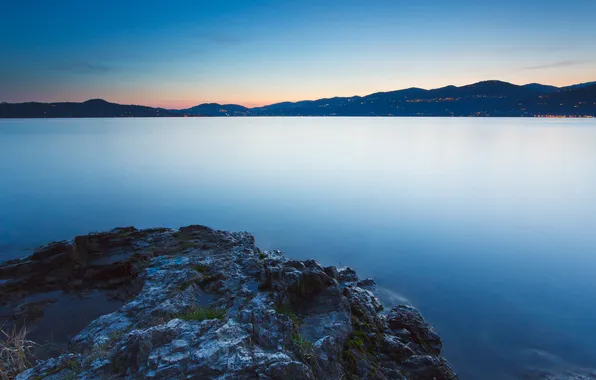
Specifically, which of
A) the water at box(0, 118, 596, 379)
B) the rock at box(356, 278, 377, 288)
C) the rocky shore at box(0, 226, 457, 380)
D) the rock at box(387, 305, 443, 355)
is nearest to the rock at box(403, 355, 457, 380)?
the rocky shore at box(0, 226, 457, 380)

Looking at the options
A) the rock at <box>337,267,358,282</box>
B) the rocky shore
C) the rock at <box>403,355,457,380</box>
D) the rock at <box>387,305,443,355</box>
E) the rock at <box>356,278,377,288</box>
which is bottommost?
the rock at <box>356,278,377,288</box>

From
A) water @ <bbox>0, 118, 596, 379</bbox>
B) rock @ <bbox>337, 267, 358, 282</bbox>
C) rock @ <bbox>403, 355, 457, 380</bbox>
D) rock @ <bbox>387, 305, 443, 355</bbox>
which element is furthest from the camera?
rock @ <bbox>337, 267, 358, 282</bbox>

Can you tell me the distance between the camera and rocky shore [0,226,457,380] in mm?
5797

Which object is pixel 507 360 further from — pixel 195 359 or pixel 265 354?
pixel 195 359

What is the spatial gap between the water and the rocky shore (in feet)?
7.51

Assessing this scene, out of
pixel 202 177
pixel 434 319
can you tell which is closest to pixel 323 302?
pixel 434 319

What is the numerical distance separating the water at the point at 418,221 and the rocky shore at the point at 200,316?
7.51 feet

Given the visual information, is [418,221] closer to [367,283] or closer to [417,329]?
[367,283]

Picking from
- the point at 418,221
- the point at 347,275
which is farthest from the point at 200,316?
the point at 418,221

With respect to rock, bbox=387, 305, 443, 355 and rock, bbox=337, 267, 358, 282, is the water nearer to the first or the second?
rock, bbox=387, 305, 443, 355

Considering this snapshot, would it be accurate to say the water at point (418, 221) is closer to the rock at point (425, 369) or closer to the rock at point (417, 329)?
the rock at point (417, 329)

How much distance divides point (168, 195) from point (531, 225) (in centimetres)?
2558

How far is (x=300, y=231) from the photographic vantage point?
19.3 metres

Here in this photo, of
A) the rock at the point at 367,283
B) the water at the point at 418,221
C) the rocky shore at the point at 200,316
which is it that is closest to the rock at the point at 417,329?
the rocky shore at the point at 200,316
